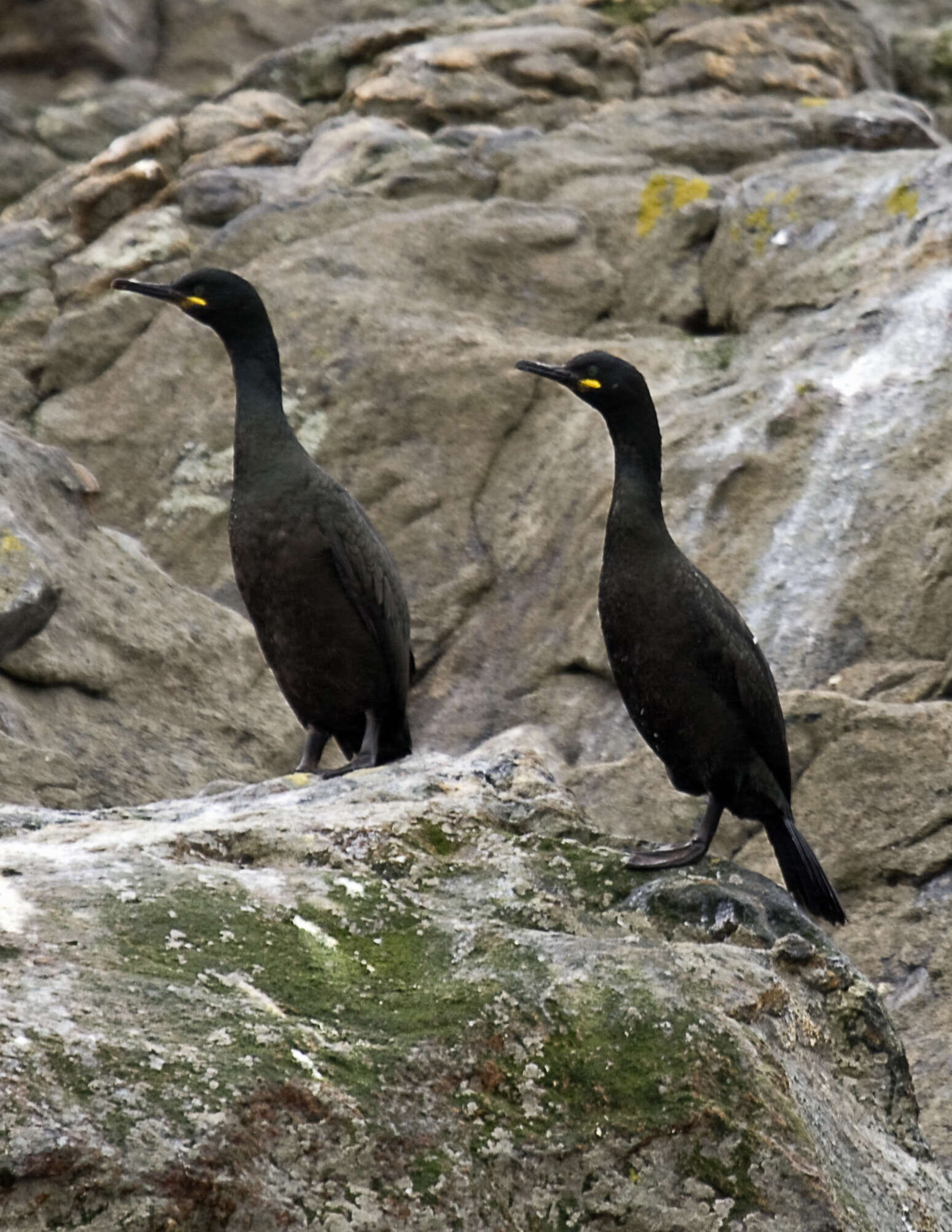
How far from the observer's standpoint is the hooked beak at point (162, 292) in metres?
6.89

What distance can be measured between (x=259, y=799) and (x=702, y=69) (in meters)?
8.95

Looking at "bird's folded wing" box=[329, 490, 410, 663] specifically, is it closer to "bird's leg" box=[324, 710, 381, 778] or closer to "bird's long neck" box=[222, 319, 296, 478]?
"bird's leg" box=[324, 710, 381, 778]

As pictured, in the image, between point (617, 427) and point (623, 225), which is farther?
point (623, 225)

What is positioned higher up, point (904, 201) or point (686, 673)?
point (904, 201)

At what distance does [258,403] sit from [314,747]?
4.50 feet

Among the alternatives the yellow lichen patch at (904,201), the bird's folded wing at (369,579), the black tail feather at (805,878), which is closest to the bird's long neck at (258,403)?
the bird's folded wing at (369,579)

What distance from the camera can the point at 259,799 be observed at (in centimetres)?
530

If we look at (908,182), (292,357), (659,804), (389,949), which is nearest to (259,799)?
(389,949)

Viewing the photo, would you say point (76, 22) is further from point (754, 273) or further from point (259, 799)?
point (259, 799)

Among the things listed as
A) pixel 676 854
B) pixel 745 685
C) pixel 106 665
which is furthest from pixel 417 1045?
pixel 106 665

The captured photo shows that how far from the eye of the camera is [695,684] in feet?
18.9

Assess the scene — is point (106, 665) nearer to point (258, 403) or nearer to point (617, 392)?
point (258, 403)

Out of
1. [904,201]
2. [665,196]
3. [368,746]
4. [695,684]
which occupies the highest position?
[904,201]

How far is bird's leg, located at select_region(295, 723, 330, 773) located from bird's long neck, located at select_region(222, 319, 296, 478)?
3.43ft
